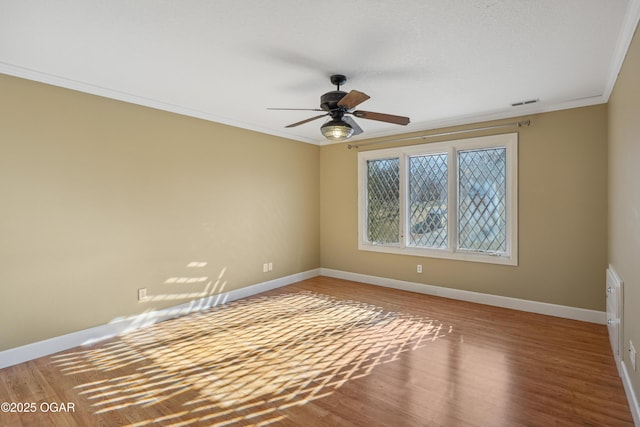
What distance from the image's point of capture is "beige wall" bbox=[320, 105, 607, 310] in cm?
354

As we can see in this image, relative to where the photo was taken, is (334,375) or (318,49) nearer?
(318,49)

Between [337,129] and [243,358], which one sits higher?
[337,129]

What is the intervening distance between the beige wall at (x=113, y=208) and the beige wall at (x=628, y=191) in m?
3.98

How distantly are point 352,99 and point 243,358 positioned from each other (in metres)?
2.34

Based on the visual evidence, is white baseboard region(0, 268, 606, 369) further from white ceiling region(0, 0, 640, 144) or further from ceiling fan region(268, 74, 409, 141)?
ceiling fan region(268, 74, 409, 141)

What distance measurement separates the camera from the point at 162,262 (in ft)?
12.2

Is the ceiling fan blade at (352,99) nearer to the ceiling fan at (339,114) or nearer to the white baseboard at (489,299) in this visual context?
the ceiling fan at (339,114)

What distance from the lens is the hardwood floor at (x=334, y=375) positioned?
6.73 ft

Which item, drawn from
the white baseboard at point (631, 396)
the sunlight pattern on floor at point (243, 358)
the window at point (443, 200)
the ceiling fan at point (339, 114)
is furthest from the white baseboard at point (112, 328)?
the white baseboard at point (631, 396)

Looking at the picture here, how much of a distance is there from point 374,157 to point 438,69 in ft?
8.14

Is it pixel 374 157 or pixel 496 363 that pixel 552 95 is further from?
pixel 496 363

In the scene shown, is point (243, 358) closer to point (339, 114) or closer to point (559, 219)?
point (339, 114)

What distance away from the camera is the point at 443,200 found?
182 inches

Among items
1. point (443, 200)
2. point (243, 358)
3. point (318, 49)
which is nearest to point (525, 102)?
point (443, 200)
